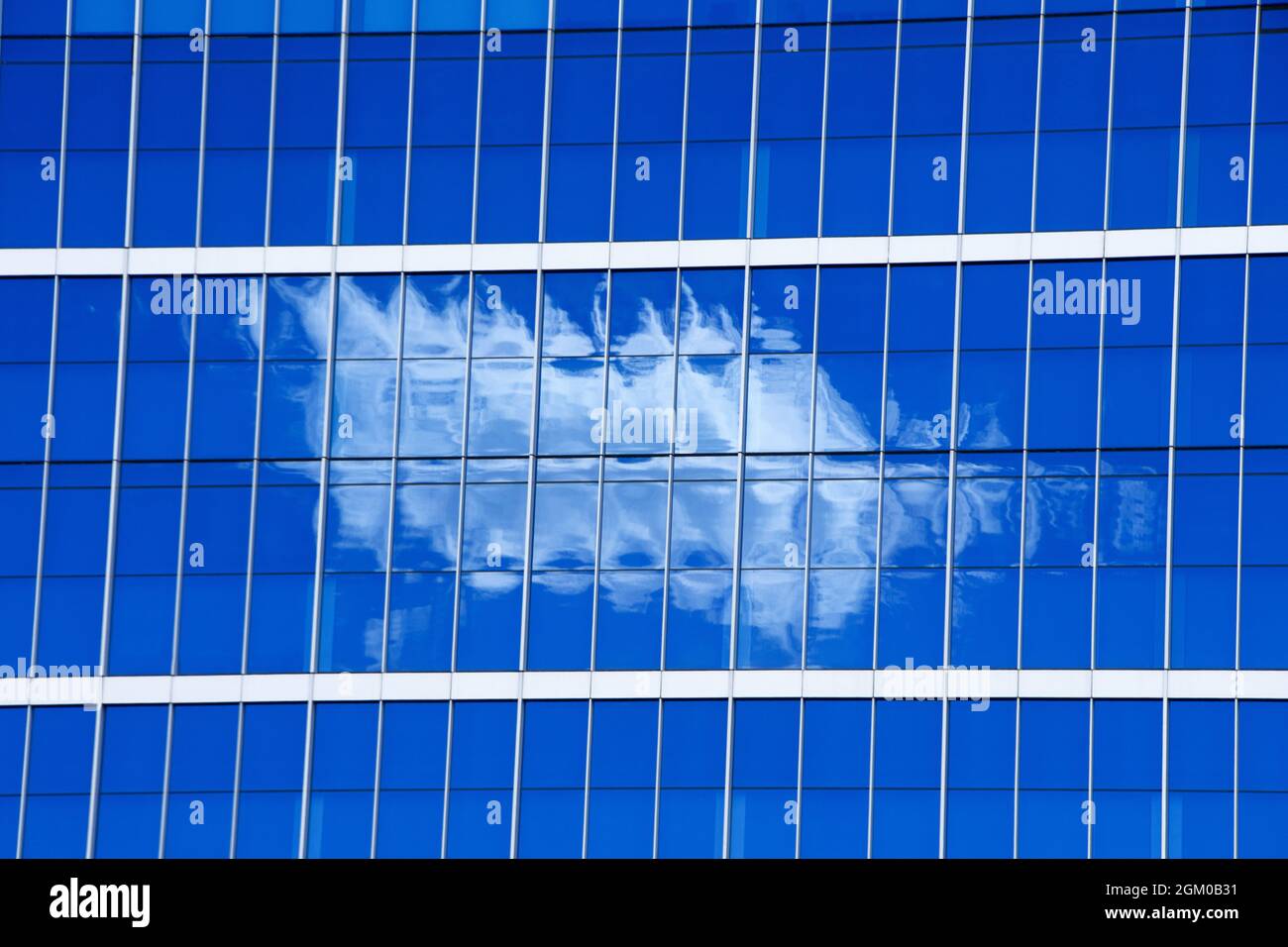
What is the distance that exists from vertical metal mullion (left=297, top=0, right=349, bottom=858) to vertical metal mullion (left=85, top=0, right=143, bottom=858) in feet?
14.2

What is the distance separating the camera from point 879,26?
54562 millimetres

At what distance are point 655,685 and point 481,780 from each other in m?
4.09

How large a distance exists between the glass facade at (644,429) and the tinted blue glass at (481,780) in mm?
74

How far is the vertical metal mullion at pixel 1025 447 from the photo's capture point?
52.8 metres

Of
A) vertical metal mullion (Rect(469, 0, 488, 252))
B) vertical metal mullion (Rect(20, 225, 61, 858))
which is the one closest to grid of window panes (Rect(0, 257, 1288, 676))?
vertical metal mullion (Rect(20, 225, 61, 858))

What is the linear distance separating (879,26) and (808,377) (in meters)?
7.50

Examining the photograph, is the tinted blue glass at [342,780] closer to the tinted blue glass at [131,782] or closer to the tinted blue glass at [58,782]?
the tinted blue glass at [131,782]

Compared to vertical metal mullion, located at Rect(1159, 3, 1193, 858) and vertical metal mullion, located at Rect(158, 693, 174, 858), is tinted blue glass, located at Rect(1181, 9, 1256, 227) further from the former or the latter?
vertical metal mullion, located at Rect(158, 693, 174, 858)

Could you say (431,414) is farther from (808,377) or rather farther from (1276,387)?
(1276,387)

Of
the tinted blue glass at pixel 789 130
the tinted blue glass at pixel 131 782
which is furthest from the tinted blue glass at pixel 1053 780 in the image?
the tinted blue glass at pixel 131 782

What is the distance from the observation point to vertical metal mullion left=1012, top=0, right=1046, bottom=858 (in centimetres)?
5275

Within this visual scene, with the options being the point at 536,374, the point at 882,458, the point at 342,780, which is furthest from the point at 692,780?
the point at 536,374

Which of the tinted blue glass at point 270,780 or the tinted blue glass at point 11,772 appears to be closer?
the tinted blue glass at point 270,780

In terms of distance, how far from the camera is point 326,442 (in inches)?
2169
